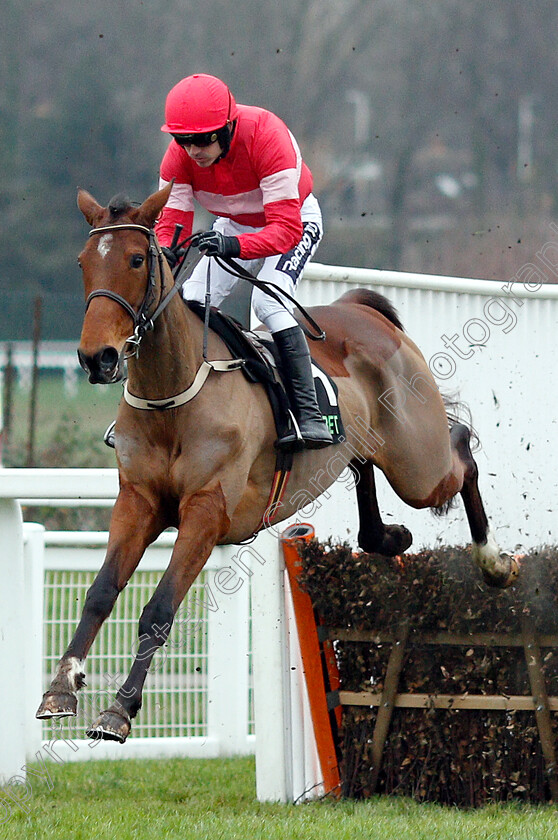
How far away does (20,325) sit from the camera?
41.7ft

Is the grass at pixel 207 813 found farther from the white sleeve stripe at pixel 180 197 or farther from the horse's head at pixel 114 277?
the white sleeve stripe at pixel 180 197

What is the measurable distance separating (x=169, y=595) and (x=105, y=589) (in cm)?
21

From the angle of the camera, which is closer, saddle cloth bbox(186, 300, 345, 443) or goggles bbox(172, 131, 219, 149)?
goggles bbox(172, 131, 219, 149)

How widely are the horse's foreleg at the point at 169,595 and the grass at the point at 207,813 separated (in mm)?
650

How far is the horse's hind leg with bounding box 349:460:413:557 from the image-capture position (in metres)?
5.08

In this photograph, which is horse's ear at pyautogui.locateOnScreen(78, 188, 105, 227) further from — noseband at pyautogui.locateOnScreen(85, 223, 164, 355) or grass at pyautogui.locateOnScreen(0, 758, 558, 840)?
grass at pyautogui.locateOnScreen(0, 758, 558, 840)

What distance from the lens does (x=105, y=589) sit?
3785mm

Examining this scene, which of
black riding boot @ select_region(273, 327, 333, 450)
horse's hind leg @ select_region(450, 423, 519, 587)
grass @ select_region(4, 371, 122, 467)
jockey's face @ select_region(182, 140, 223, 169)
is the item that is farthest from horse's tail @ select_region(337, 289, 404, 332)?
grass @ select_region(4, 371, 122, 467)

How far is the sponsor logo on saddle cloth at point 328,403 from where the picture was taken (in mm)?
4492

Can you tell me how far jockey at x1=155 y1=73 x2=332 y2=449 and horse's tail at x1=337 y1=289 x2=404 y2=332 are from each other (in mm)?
665

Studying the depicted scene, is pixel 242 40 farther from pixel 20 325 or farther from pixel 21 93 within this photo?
pixel 20 325

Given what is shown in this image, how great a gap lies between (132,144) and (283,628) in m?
16.2

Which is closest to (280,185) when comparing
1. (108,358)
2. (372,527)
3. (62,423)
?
(108,358)

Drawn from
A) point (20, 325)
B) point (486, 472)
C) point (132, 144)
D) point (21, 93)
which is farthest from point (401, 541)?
point (21, 93)
